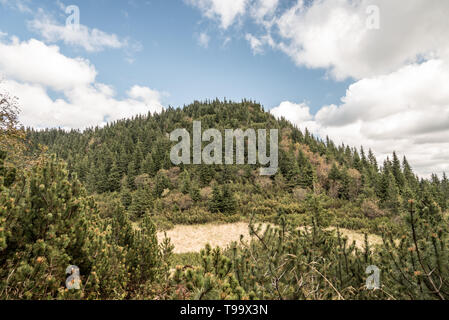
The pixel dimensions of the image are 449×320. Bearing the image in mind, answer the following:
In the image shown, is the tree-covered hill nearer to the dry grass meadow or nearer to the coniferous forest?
the dry grass meadow

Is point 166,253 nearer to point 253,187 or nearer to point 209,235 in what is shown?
point 209,235

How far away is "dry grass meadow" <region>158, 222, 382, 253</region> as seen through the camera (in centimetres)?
1870

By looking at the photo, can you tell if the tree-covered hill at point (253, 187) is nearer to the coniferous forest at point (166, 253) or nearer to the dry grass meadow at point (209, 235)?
the dry grass meadow at point (209, 235)

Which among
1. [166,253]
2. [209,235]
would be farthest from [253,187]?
[166,253]

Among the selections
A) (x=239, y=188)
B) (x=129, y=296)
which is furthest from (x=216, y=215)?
(x=129, y=296)

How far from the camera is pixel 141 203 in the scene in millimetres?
28438

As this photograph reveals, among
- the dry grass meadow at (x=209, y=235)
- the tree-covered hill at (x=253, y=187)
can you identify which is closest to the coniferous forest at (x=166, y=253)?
the dry grass meadow at (x=209, y=235)

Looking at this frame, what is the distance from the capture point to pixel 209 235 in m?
21.8

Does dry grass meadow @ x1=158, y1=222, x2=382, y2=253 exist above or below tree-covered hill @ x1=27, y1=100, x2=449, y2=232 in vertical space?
below

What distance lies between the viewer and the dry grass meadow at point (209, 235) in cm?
1870

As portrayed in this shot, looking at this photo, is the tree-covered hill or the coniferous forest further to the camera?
the tree-covered hill

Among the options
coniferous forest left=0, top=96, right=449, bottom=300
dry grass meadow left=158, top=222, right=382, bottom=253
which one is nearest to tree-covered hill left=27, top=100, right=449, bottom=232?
dry grass meadow left=158, top=222, right=382, bottom=253

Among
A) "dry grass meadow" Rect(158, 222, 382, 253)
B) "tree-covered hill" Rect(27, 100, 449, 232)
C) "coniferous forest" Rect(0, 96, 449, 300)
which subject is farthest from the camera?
"tree-covered hill" Rect(27, 100, 449, 232)
